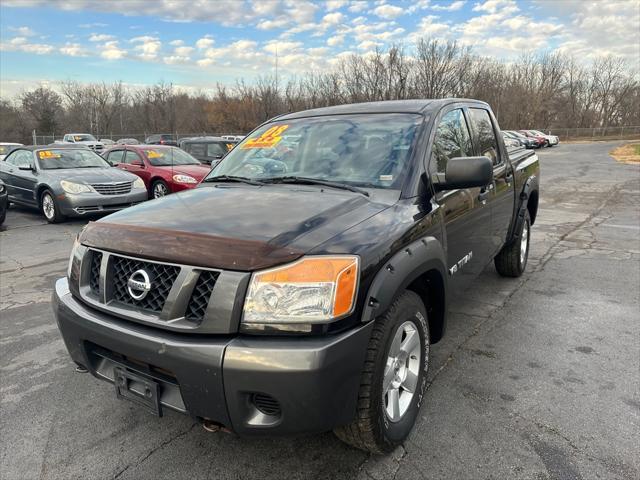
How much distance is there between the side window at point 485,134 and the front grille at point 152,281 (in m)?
2.95

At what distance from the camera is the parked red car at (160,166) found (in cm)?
1034

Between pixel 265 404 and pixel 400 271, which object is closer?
pixel 265 404

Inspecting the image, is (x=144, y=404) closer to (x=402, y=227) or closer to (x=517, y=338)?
(x=402, y=227)

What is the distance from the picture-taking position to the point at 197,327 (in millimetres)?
1855

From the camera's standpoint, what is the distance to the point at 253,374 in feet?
5.75

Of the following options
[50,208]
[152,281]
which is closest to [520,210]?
[152,281]

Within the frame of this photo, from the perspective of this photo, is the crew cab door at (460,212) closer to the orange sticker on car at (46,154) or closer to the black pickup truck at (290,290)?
the black pickup truck at (290,290)

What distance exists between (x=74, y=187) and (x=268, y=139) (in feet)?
22.7

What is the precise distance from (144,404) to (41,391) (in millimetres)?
1464

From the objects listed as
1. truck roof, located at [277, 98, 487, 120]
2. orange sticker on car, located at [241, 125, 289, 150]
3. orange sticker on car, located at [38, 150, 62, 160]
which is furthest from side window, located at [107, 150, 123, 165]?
truck roof, located at [277, 98, 487, 120]

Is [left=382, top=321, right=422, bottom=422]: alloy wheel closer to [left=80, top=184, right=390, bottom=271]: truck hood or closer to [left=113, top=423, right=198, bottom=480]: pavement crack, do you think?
[left=80, top=184, right=390, bottom=271]: truck hood

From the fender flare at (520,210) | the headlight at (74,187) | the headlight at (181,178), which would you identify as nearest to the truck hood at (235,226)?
the fender flare at (520,210)

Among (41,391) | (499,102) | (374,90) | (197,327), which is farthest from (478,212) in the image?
(499,102)

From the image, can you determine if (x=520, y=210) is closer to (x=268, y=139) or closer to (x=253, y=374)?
(x=268, y=139)
